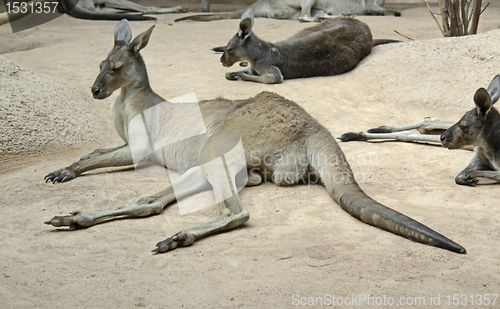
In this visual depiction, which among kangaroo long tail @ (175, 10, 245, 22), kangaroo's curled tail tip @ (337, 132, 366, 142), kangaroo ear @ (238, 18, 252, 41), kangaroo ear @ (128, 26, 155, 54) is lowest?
kangaroo's curled tail tip @ (337, 132, 366, 142)

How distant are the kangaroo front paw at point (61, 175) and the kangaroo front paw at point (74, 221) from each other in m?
0.81

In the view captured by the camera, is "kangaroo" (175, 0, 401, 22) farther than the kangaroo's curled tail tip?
Yes

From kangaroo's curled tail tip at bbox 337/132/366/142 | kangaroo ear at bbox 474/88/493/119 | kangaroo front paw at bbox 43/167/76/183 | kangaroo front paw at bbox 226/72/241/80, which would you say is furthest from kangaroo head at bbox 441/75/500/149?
kangaroo front paw at bbox 226/72/241/80

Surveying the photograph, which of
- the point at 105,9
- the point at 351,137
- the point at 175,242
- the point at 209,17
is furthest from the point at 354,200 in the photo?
the point at 105,9

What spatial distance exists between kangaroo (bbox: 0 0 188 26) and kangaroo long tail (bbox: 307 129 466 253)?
6.62 m

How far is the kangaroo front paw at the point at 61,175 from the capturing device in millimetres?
3412

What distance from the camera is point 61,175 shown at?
3.44 meters

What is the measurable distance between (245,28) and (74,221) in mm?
3943

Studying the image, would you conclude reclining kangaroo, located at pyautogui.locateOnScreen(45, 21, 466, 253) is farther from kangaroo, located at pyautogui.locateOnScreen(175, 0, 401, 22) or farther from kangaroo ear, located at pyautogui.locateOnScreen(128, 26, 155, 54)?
kangaroo, located at pyautogui.locateOnScreen(175, 0, 401, 22)

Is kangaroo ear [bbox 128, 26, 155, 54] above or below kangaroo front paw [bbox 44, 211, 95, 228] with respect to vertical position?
above

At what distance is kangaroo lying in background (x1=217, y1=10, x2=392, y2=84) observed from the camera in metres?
6.00

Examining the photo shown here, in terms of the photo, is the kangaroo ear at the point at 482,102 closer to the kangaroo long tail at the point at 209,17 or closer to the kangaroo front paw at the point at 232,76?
the kangaroo front paw at the point at 232,76

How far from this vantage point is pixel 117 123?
3869 millimetres

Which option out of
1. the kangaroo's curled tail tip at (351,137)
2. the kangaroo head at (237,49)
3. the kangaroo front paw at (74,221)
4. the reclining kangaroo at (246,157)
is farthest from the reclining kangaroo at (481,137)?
the kangaroo head at (237,49)
